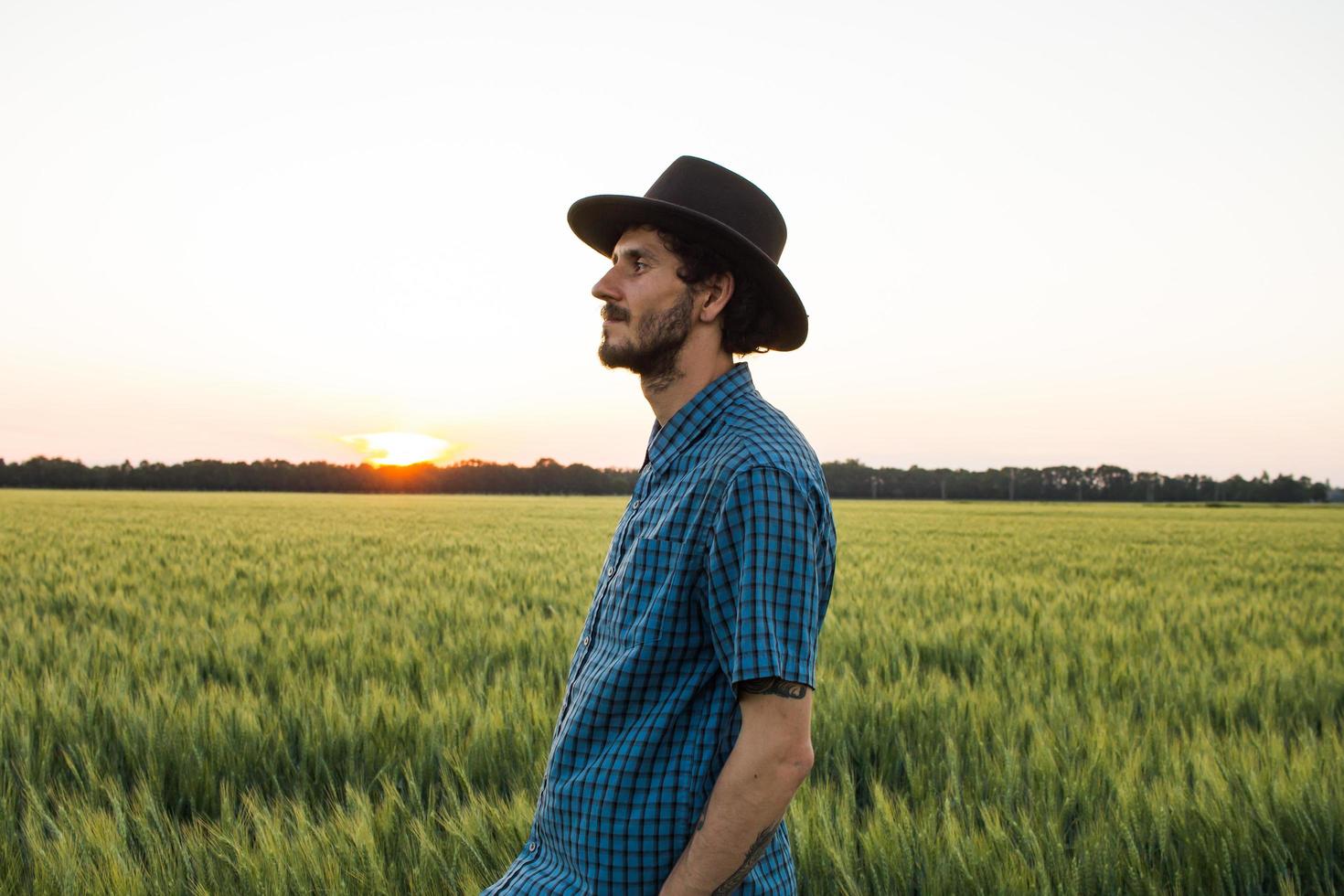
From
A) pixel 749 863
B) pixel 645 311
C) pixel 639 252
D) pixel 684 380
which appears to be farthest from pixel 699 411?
pixel 749 863

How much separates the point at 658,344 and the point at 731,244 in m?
0.24

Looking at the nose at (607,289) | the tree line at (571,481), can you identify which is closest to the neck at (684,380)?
the nose at (607,289)

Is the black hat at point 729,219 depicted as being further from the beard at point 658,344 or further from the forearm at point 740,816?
the forearm at point 740,816

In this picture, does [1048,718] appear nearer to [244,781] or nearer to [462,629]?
[244,781]

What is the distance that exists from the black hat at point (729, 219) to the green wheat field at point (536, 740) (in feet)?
4.98

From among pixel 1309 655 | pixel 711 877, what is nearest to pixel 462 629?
pixel 711 877

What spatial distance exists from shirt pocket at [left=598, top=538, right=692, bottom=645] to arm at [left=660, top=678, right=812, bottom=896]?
17 cm

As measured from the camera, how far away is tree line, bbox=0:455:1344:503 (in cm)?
7606

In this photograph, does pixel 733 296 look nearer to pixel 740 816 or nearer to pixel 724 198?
pixel 724 198

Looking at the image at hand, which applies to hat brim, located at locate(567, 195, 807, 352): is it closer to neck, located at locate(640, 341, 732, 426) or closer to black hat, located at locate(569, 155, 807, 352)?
black hat, located at locate(569, 155, 807, 352)

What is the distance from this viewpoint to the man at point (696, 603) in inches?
48.8

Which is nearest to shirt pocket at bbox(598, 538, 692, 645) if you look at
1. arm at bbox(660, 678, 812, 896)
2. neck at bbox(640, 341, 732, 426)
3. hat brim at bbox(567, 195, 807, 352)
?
arm at bbox(660, 678, 812, 896)

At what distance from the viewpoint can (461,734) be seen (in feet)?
11.5

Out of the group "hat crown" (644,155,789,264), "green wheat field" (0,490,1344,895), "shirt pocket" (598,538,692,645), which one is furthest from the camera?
"green wheat field" (0,490,1344,895)
